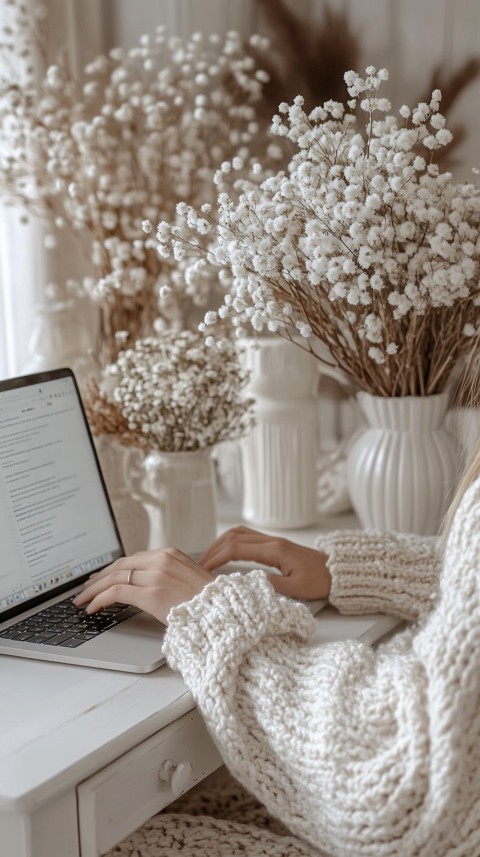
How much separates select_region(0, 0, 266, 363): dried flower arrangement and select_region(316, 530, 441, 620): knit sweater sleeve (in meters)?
0.53

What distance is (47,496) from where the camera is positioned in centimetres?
117

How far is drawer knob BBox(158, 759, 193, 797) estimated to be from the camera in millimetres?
908

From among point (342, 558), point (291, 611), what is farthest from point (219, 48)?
point (291, 611)

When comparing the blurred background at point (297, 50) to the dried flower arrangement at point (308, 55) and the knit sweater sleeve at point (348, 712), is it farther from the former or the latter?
the knit sweater sleeve at point (348, 712)

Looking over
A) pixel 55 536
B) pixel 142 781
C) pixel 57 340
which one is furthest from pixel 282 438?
pixel 142 781

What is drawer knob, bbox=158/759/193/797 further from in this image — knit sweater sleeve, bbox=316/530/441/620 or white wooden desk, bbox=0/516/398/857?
knit sweater sleeve, bbox=316/530/441/620

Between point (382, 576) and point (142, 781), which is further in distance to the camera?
point (382, 576)

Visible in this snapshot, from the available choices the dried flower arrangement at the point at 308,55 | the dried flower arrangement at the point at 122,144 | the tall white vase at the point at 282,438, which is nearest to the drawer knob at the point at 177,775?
the tall white vase at the point at 282,438

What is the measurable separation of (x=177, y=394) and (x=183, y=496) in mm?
159

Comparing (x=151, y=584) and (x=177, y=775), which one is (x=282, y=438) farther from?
(x=177, y=775)

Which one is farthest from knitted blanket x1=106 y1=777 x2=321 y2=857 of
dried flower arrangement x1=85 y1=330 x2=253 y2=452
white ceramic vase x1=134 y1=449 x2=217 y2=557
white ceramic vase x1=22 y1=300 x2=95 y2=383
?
white ceramic vase x1=22 y1=300 x2=95 y2=383

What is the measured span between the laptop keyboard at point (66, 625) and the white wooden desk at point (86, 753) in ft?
0.12

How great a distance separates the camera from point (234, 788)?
1.16 metres

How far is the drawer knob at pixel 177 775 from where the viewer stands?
91 centimetres
